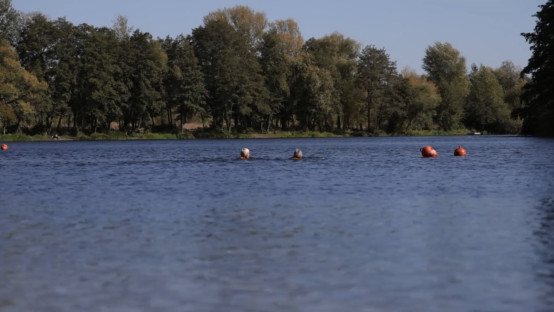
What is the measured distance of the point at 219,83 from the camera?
153 meters

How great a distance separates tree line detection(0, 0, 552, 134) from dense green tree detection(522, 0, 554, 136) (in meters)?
3.13

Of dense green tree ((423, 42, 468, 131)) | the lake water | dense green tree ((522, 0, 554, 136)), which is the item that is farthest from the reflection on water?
dense green tree ((423, 42, 468, 131))

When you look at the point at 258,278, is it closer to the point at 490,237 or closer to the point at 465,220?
the point at 490,237

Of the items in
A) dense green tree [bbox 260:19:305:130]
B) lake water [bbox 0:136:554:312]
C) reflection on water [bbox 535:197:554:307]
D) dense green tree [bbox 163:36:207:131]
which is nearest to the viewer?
lake water [bbox 0:136:554:312]

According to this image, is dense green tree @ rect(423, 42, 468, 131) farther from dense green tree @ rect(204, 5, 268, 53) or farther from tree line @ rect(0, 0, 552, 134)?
dense green tree @ rect(204, 5, 268, 53)

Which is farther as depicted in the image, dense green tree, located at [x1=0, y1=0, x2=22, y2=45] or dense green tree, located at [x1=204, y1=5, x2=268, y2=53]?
dense green tree, located at [x1=204, y1=5, x2=268, y2=53]

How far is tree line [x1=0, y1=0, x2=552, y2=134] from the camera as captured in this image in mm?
138250

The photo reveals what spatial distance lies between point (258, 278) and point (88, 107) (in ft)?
428

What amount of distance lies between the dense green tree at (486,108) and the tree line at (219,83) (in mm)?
340

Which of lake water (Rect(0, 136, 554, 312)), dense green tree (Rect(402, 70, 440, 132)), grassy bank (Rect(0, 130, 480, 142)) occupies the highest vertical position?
dense green tree (Rect(402, 70, 440, 132))

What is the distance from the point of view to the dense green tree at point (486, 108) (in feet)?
602

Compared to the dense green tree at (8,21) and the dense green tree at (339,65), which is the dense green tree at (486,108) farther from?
the dense green tree at (8,21)

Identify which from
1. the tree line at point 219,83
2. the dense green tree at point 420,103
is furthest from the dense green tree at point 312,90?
the dense green tree at point 420,103

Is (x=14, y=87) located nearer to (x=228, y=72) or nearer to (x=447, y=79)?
(x=228, y=72)
